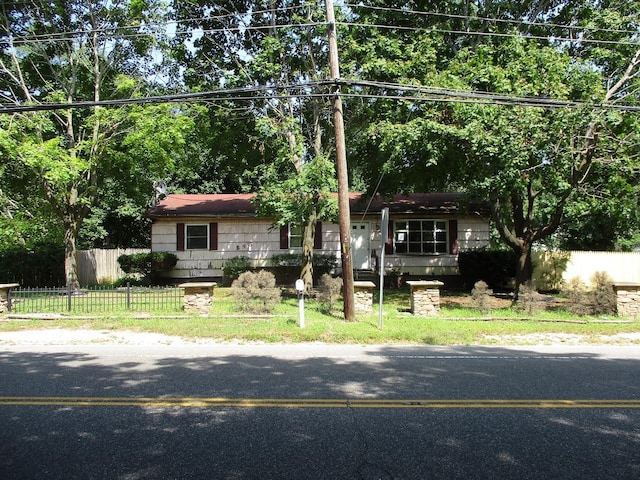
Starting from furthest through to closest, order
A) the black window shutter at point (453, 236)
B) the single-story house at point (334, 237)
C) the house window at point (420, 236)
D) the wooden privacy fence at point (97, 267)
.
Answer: the wooden privacy fence at point (97, 267) → the house window at point (420, 236) → the black window shutter at point (453, 236) → the single-story house at point (334, 237)

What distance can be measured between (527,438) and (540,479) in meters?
0.80

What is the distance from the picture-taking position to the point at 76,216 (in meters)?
19.0

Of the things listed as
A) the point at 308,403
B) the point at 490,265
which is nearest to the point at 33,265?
the point at 308,403

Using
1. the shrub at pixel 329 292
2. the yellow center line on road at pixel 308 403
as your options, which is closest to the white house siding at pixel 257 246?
the shrub at pixel 329 292

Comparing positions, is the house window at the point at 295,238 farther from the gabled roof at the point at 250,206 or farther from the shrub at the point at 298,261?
the gabled roof at the point at 250,206

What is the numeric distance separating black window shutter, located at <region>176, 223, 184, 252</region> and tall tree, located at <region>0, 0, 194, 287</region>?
3867 millimetres

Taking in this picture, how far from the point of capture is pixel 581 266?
20.8m

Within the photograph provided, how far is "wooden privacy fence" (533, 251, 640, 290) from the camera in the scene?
2066cm

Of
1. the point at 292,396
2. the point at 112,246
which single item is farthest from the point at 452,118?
the point at 112,246

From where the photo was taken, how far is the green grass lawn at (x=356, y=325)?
9930mm

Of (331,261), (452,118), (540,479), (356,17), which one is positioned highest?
(356,17)

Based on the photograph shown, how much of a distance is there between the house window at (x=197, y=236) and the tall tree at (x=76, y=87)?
4.37 meters

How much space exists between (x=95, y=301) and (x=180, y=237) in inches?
312

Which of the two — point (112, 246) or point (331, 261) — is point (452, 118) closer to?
point (331, 261)
